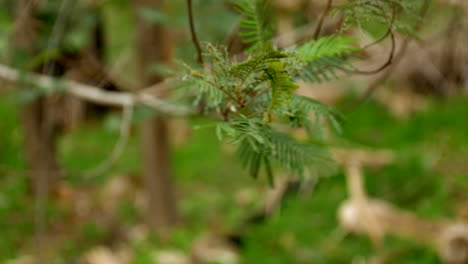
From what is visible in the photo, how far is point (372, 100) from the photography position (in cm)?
353

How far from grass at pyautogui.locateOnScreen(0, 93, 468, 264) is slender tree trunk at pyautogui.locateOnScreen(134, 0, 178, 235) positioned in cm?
17

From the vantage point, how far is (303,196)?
2.59m

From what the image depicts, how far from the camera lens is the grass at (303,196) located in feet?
6.67

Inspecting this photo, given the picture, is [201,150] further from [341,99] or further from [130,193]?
[341,99]

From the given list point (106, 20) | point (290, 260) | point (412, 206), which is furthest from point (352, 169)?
point (106, 20)

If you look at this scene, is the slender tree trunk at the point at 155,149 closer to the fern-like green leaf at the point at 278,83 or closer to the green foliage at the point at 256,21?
the green foliage at the point at 256,21

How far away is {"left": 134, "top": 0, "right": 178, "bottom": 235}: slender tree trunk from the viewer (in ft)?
7.40

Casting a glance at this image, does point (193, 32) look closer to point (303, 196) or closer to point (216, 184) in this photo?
point (303, 196)

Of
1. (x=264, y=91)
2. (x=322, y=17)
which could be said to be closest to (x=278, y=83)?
(x=264, y=91)

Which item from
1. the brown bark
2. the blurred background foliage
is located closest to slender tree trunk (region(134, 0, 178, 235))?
the blurred background foliage

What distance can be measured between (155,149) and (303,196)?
93 centimetres

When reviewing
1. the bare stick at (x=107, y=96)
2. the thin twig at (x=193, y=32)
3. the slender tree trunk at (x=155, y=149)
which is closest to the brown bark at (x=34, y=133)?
the slender tree trunk at (x=155, y=149)

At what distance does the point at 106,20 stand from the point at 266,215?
5.70 ft

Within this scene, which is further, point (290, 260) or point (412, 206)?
point (412, 206)
